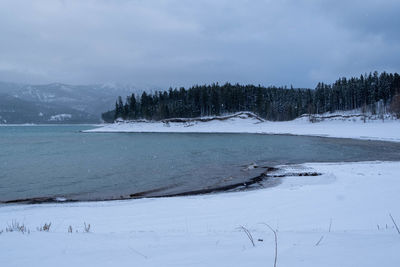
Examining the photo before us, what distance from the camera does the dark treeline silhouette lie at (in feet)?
338

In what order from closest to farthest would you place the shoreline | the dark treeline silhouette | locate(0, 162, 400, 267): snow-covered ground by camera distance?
locate(0, 162, 400, 267): snow-covered ground, the shoreline, the dark treeline silhouette

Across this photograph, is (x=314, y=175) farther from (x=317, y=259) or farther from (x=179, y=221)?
(x=317, y=259)

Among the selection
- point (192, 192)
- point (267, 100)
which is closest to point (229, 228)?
point (192, 192)

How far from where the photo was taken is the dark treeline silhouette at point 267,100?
338 ft

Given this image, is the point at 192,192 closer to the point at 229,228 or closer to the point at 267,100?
the point at 229,228

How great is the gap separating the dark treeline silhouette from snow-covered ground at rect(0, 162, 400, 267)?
9739 cm

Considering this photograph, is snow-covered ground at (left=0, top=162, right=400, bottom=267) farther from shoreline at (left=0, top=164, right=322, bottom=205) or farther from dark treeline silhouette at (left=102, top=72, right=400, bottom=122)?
dark treeline silhouette at (left=102, top=72, right=400, bottom=122)

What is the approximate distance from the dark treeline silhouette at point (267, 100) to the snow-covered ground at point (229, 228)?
97390 mm

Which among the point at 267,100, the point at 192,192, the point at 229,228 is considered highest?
the point at 267,100

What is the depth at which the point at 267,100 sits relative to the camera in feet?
398

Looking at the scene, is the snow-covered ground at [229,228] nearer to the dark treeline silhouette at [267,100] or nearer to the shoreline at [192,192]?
the shoreline at [192,192]

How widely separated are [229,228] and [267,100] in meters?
119

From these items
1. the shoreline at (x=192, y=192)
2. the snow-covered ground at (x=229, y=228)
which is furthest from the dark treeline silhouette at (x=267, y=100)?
the snow-covered ground at (x=229, y=228)

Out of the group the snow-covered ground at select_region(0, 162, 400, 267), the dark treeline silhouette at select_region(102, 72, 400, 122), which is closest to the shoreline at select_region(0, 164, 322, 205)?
the snow-covered ground at select_region(0, 162, 400, 267)
